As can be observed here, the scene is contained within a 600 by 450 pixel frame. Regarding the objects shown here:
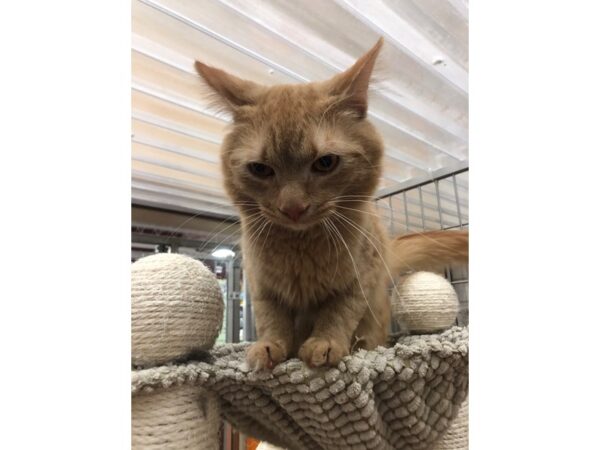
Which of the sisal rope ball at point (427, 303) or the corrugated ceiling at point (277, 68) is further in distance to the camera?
the sisal rope ball at point (427, 303)

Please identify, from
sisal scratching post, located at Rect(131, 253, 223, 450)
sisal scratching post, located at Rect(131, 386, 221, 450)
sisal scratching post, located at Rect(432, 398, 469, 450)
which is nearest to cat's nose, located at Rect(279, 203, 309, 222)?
sisal scratching post, located at Rect(131, 253, 223, 450)

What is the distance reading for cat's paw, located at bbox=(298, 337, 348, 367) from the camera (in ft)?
1.76

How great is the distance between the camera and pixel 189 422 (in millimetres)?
540

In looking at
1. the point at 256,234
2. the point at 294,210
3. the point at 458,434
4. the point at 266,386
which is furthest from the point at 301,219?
the point at 458,434

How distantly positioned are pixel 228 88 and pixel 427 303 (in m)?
0.55

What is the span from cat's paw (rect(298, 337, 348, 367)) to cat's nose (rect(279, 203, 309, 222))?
7.0 inches

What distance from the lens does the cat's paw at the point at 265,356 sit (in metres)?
0.54

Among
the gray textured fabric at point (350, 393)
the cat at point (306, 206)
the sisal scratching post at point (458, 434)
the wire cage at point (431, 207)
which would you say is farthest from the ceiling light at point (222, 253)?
the sisal scratching post at point (458, 434)

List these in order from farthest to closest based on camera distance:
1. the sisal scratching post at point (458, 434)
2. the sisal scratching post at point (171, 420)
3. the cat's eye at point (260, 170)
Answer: the sisal scratching post at point (458, 434) → the cat's eye at point (260, 170) → the sisal scratching post at point (171, 420)

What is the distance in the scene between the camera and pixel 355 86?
0.63 metres

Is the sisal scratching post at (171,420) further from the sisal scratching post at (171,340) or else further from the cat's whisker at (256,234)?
the cat's whisker at (256,234)

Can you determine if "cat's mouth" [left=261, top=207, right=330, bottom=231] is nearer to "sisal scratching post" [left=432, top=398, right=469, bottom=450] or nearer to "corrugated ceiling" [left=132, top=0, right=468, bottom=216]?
"corrugated ceiling" [left=132, top=0, right=468, bottom=216]
